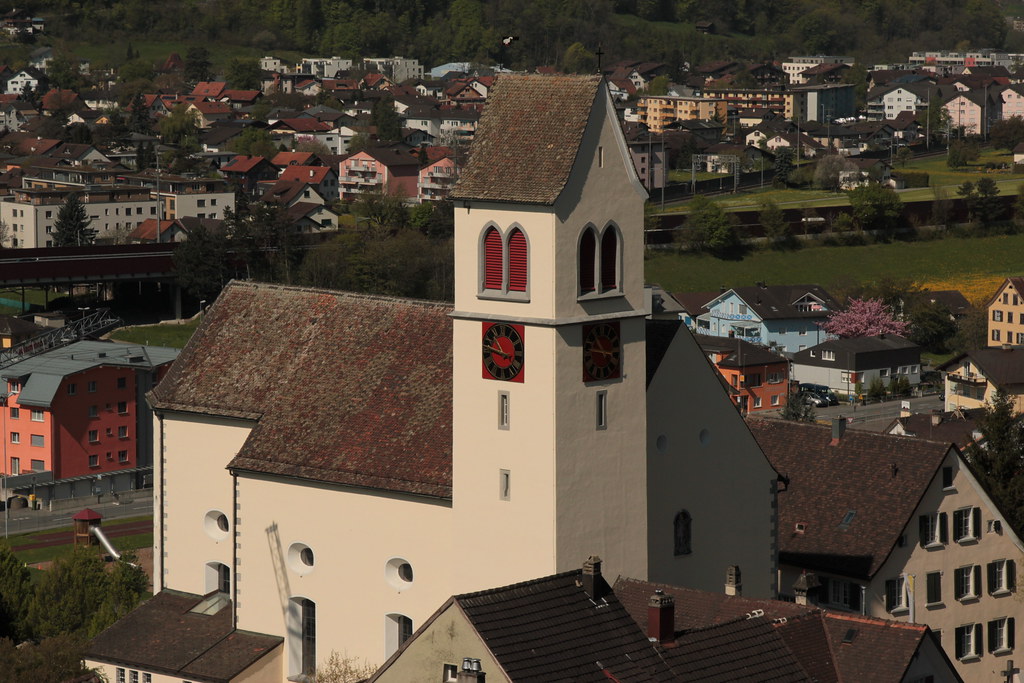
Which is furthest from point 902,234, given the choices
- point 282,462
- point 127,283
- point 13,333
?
point 282,462

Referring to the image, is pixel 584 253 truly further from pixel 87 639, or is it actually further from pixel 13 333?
pixel 13 333

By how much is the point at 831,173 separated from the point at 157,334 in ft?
281

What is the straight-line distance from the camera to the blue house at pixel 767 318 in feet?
445

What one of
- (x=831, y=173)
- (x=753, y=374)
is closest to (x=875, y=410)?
(x=753, y=374)

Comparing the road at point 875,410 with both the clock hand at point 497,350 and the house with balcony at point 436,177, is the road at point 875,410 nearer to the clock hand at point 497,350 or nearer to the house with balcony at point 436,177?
the clock hand at point 497,350

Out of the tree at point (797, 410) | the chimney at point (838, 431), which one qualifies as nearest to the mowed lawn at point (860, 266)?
the tree at point (797, 410)

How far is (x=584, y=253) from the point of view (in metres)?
42.2

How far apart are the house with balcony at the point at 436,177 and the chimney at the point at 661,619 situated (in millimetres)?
154062

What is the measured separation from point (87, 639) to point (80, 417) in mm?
43355

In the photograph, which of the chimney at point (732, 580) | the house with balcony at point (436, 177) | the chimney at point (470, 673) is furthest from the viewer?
the house with balcony at point (436, 177)

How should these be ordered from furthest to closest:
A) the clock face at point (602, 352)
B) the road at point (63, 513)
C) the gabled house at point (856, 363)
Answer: the gabled house at point (856, 363) < the road at point (63, 513) < the clock face at point (602, 352)

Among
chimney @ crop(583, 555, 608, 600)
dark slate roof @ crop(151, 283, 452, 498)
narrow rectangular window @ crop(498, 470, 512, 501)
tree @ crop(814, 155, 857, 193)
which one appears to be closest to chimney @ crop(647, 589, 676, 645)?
chimney @ crop(583, 555, 608, 600)

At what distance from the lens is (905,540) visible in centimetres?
5322

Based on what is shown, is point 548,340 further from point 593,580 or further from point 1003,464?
point 1003,464
